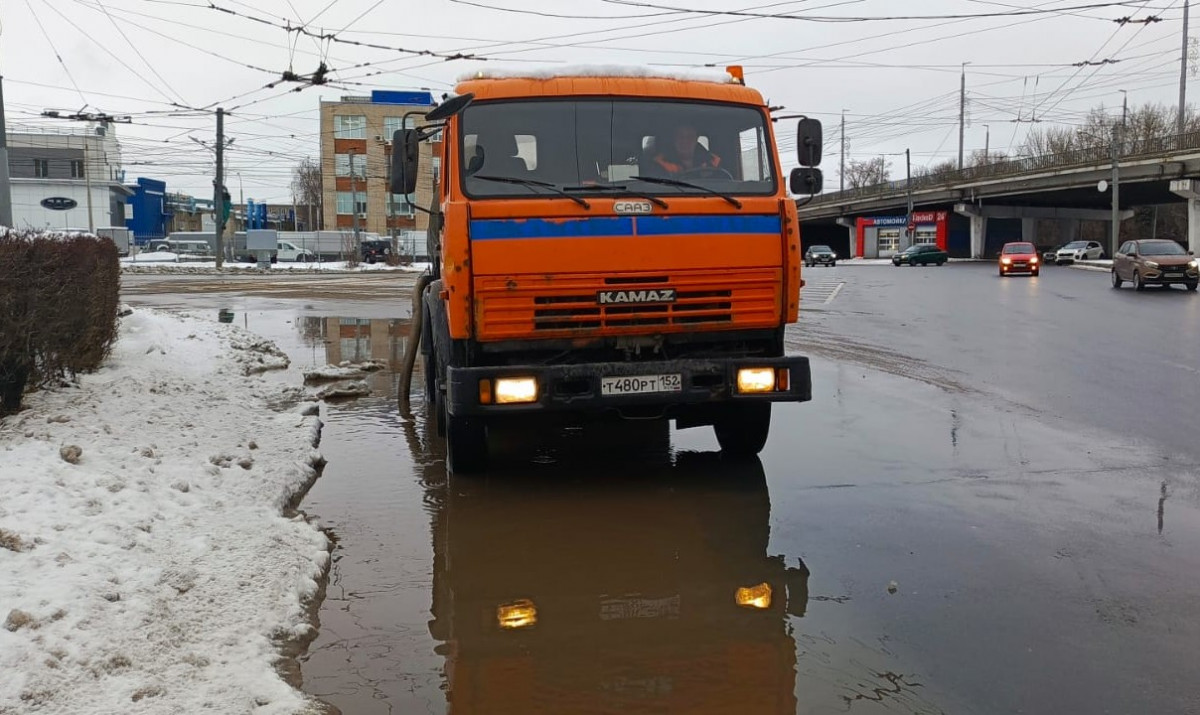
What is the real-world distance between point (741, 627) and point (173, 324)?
14.8 m

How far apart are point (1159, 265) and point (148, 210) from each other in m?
90.3

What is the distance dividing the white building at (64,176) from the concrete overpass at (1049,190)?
181 feet

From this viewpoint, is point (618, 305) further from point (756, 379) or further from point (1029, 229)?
point (1029, 229)

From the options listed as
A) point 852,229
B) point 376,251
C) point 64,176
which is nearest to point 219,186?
point 376,251

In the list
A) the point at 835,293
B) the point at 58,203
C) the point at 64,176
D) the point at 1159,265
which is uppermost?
the point at 64,176

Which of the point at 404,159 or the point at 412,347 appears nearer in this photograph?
the point at 404,159

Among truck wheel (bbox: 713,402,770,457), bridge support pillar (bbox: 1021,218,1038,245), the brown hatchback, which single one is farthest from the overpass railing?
truck wheel (bbox: 713,402,770,457)

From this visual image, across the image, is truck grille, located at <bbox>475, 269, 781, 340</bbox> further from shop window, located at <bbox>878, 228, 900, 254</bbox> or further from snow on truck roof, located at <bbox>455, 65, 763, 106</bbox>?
shop window, located at <bbox>878, 228, 900, 254</bbox>

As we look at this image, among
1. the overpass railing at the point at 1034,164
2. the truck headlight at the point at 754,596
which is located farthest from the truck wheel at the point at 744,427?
the overpass railing at the point at 1034,164

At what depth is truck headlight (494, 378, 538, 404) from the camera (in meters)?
6.11

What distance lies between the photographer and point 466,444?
22.5 ft

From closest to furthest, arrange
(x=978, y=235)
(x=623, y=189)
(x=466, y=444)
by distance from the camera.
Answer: (x=623, y=189) < (x=466, y=444) < (x=978, y=235)

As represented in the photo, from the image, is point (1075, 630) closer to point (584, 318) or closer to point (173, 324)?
point (584, 318)

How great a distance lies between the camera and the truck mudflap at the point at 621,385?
20.0 feet
